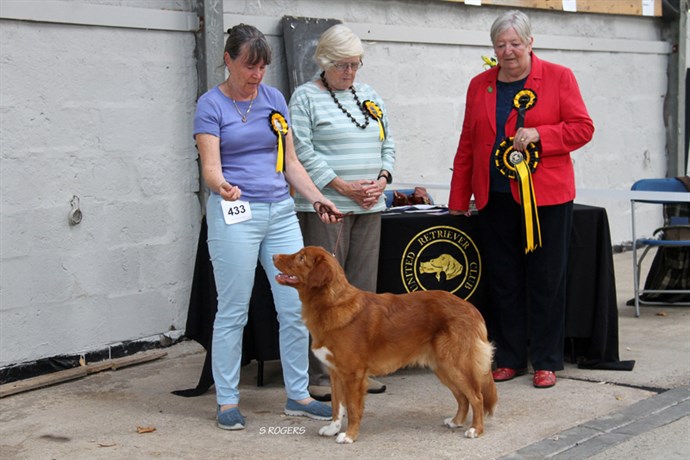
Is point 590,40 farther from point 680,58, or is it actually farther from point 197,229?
point 197,229

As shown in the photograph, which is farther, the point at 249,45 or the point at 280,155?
the point at 280,155

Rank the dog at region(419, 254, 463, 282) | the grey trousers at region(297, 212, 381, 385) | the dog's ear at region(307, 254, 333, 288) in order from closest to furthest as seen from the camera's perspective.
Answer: the dog's ear at region(307, 254, 333, 288) → the grey trousers at region(297, 212, 381, 385) → the dog at region(419, 254, 463, 282)

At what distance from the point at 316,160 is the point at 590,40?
19.0 ft

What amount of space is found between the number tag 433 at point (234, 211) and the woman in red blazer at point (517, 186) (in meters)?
1.56

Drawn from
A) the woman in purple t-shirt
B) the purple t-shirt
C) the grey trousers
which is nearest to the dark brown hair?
the woman in purple t-shirt

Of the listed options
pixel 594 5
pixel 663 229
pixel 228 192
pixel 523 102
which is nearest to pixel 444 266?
pixel 523 102

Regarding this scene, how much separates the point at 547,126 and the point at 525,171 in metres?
0.28

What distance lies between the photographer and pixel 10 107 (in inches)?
235

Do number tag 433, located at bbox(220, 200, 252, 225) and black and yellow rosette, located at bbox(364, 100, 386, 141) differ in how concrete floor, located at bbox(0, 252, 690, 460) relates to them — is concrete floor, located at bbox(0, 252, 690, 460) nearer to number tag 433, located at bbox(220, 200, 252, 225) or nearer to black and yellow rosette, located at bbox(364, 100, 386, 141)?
number tag 433, located at bbox(220, 200, 252, 225)

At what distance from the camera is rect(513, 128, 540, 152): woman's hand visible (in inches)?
219

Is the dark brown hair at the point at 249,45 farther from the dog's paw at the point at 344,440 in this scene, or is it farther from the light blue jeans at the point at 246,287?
the dog's paw at the point at 344,440

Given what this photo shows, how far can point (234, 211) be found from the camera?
4.90m

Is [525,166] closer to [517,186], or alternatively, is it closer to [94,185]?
[517,186]

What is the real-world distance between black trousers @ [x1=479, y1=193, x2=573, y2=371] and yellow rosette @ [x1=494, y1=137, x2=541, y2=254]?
107 millimetres
